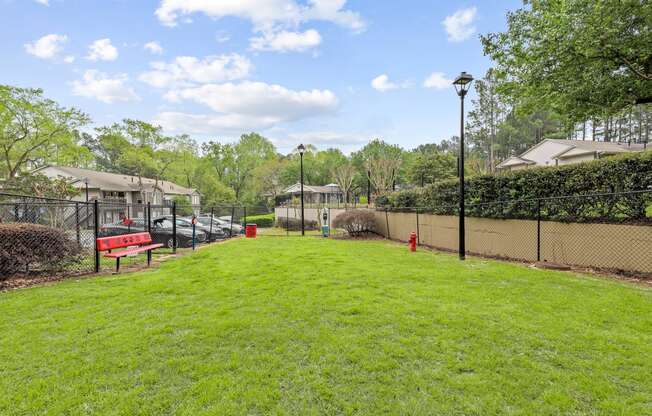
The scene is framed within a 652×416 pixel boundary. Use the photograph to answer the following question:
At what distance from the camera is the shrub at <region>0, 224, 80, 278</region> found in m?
5.80

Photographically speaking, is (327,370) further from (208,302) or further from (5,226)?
(5,226)

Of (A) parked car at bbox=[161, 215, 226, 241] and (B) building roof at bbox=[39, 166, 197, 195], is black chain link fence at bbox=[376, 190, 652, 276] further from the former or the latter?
(B) building roof at bbox=[39, 166, 197, 195]

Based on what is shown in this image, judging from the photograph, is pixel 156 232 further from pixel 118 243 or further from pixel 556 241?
pixel 556 241

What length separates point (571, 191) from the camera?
23.7 feet

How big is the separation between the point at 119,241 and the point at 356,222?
10463 millimetres

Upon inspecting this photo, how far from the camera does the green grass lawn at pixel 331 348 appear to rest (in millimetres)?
2168

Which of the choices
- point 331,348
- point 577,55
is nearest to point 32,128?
point 331,348

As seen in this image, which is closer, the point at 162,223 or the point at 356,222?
the point at 162,223

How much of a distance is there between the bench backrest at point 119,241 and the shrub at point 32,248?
2.84 ft

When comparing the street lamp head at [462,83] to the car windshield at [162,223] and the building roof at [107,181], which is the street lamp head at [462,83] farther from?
the building roof at [107,181]

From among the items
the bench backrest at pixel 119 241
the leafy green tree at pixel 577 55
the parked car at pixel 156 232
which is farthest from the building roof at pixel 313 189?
the bench backrest at pixel 119 241

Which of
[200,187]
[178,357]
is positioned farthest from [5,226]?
[200,187]

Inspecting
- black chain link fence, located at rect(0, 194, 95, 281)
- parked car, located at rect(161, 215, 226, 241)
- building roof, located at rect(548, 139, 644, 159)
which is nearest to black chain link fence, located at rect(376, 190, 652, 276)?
parked car, located at rect(161, 215, 226, 241)

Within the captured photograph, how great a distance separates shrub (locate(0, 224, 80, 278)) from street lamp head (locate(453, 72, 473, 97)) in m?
9.89
